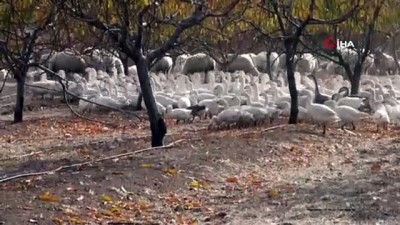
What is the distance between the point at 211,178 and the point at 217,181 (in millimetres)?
144

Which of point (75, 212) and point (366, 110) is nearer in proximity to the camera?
point (75, 212)

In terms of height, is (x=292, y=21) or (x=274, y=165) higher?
(x=292, y=21)

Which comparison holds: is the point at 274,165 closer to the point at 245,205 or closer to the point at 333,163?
the point at 333,163

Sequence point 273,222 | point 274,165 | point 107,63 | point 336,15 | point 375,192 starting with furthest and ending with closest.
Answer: point 107,63 < point 336,15 < point 274,165 < point 375,192 < point 273,222

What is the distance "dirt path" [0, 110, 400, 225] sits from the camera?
9398 mm

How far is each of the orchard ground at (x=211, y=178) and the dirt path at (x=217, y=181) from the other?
1 centimetres

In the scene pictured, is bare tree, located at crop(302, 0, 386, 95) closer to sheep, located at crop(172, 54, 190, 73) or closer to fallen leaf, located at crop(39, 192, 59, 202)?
fallen leaf, located at crop(39, 192, 59, 202)

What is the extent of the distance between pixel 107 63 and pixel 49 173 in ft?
83.7

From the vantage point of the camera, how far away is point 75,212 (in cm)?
934

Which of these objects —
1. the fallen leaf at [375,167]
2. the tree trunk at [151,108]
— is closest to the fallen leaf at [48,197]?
the tree trunk at [151,108]

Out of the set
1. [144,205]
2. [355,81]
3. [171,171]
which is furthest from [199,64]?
[144,205]

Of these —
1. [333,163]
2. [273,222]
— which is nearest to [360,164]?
[333,163]

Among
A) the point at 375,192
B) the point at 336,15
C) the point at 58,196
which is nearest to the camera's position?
the point at 58,196

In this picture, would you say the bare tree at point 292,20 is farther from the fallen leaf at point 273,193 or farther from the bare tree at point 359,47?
the fallen leaf at point 273,193
